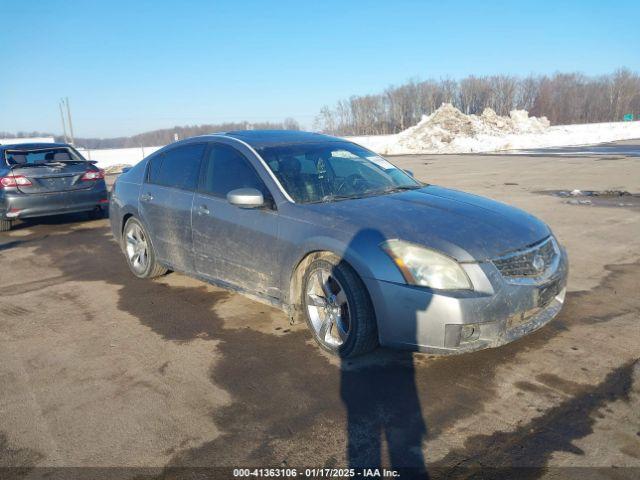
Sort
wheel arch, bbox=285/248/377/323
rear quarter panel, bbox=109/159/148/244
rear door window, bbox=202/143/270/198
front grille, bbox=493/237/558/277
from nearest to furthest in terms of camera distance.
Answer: front grille, bbox=493/237/558/277
wheel arch, bbox=285/248/377/323
rear door window, bbox=202/143/270/198
rear quarter panel, bbox=109/159/148/244

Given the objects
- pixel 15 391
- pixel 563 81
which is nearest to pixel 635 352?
pixel 15 391

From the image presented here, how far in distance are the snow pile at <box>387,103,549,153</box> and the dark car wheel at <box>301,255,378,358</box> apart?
34.8m

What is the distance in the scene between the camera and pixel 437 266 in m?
3.26

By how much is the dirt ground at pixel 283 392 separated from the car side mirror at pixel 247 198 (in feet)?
3.57

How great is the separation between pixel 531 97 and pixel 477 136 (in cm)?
6968

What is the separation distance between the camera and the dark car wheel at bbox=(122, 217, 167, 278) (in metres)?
5.69

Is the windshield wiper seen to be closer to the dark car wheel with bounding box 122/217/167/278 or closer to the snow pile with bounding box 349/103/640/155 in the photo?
the dark car wheel with bounding box 122/217/167/278

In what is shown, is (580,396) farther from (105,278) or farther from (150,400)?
(105,278)

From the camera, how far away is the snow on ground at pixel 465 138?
3669cm

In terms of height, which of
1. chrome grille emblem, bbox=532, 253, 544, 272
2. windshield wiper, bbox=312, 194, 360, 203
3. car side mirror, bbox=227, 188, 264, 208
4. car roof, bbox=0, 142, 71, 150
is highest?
car roof, bbox=0, 142, 71, 150

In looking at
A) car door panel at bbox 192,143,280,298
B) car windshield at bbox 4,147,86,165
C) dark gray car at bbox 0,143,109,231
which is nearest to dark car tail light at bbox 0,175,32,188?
dark gray car at bbox 0,143,109,231

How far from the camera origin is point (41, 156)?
9461mm

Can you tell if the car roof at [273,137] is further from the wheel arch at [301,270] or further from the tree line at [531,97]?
the tree line at [531,97]

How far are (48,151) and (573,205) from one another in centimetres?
1013
